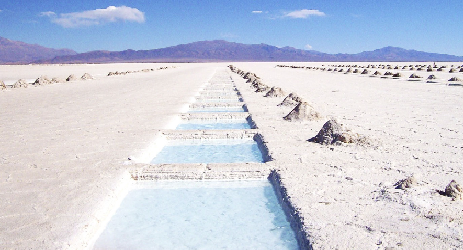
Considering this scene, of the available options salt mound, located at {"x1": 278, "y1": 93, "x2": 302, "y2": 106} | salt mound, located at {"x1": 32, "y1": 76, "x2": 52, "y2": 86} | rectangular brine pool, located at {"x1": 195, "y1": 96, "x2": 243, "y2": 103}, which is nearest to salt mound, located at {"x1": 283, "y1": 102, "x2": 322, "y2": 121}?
salt mound, located at {"x1": 278, "y1": 93, "x2": 302, "y2": 106}

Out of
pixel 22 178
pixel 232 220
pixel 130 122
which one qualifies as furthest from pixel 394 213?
pixel 130 122

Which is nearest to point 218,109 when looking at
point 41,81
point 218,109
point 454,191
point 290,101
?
point 218,109

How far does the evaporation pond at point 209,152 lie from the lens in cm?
433

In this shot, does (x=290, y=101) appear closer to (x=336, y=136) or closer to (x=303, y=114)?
(x=303, y=114)

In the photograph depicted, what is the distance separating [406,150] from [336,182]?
1468 millimetres

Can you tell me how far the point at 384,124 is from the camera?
19.3 feet

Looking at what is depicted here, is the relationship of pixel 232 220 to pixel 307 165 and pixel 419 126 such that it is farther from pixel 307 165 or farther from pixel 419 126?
pixel 419 126

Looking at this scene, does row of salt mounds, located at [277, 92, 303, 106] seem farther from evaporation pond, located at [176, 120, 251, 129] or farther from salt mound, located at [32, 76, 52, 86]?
salt mound, located at [32, 76, 52, 86]

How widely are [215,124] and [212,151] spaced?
194 centimetres

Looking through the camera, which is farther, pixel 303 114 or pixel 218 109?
pixel 218 109

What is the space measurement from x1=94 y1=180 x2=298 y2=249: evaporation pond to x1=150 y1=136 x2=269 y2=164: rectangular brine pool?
84cm

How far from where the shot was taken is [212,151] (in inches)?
187

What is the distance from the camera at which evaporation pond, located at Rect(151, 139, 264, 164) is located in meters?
4.33

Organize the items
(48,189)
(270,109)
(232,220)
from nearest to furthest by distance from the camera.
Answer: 1. (232,220)
2. (48,189)
3. (270,109)
